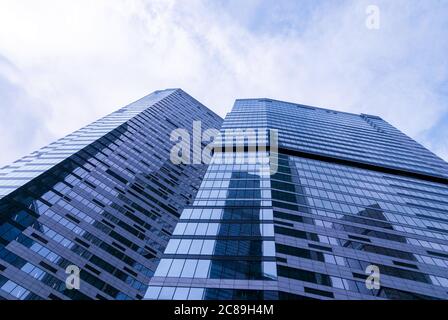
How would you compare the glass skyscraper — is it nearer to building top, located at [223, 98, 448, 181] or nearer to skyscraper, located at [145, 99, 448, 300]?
skyscraper, located at [145, 99, 448, 300]

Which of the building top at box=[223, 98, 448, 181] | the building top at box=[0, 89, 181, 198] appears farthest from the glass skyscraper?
the building top at box=[223, 98, 448, 181]

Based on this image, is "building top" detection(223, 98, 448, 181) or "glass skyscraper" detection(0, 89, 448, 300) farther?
"building top" detection(223, 98, 448, 181)

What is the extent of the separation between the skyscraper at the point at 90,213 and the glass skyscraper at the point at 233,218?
20cm

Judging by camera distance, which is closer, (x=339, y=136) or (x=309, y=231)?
(x=309, y=231)

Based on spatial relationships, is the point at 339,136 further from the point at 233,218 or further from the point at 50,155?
the point at 50,155

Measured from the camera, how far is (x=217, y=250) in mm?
31594

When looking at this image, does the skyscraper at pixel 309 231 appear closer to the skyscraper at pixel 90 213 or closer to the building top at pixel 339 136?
the building top at pixel 339 136

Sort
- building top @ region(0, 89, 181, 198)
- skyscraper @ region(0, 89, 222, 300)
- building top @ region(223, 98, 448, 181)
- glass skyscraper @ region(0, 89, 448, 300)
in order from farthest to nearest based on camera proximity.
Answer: building top @ region(223, 98, 448, 181), building top @ region(0, 89, 181, 198), skyscraper @ region(0, 89, 222, 300), glass skyscraper @ region(0, 89, 448, 300)

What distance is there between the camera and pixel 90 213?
2115 inches

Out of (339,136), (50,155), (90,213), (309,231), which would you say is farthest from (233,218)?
(339,136)

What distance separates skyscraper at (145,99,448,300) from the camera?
28448mm

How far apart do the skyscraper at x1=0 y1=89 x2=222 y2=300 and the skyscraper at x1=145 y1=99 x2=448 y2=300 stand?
19.2m

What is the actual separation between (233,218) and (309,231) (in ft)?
30.0
